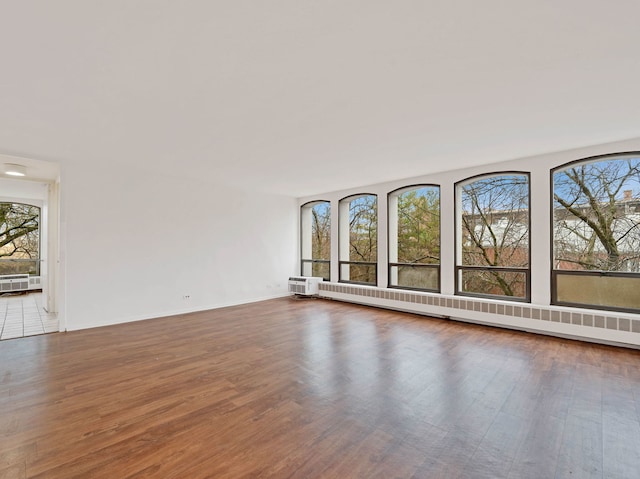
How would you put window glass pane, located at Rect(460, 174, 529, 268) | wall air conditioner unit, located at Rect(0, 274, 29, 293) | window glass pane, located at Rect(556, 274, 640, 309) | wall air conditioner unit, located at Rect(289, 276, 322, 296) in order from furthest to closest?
wall air conditioner unit, located at Rect(0, 274, 29, 293), wall air conditioner unit, located at Rect(289, 276, 322, 296), window glass pane, located at Rect(460, 174, 529, 268), window glass pane, located at Rect(556, 274, 640, 309)

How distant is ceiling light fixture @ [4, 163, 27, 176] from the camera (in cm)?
461

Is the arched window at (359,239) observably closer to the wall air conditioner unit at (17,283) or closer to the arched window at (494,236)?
the arched window at (494,236)

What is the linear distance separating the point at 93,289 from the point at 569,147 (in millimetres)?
7402

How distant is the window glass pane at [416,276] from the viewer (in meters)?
5.60

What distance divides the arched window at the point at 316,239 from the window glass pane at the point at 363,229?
654 mm

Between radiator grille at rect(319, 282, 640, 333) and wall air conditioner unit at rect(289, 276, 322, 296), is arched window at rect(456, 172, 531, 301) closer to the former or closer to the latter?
radiator grille at rect(319, 282, 640, 333)

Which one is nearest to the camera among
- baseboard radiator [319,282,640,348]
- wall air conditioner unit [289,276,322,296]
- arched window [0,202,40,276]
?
baseboard radiator [319,282,640,348]

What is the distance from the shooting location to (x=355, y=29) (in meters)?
1.78

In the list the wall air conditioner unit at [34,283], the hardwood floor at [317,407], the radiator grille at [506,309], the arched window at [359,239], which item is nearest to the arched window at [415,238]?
the radiator grille at [506,309]

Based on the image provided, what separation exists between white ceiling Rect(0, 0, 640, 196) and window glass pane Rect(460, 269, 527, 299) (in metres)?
2.00

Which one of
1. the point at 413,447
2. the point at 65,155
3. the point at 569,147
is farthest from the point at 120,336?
the point at 569,147

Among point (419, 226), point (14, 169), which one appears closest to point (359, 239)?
point (419, 226)

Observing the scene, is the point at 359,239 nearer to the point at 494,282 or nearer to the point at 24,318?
the point at 494,282

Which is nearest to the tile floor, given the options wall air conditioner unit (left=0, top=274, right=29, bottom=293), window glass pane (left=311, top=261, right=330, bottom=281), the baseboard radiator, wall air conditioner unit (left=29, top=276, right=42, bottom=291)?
wall air conditioner unit (left=0, top=274, right=29, bottom=293)
